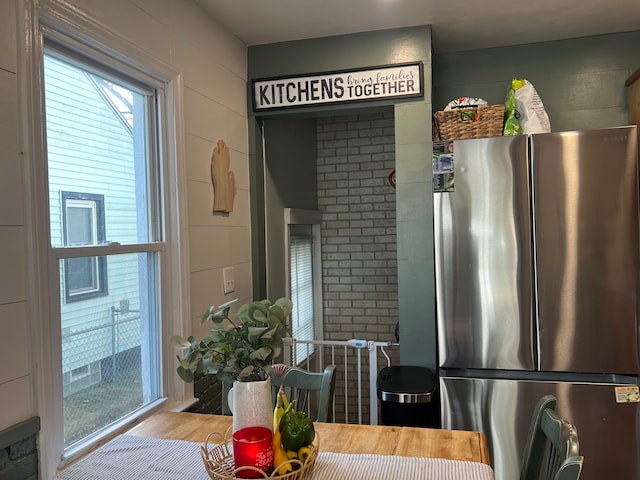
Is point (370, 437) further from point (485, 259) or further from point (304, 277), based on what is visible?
point (304, 277)

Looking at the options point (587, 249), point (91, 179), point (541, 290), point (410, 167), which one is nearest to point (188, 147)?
point (91, 179)

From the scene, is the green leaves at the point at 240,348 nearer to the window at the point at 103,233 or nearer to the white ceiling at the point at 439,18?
the window at the point at 103,233

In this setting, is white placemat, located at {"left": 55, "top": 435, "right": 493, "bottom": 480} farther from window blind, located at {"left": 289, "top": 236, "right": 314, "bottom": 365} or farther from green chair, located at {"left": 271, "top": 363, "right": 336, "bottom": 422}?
window blind, located at {"left": 289, "top": 236, "right": 314, "bottom": 365}

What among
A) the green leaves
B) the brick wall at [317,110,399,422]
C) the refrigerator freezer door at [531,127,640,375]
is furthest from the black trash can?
the brick wall at [317,110,399,422]

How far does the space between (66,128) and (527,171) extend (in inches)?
78.5

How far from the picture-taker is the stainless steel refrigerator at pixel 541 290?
2377 mm

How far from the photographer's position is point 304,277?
411 cm

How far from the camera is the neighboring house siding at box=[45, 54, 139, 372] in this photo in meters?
1.64

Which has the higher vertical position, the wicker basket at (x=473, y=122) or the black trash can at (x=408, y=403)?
the wicker basket at (x=473, y=122)

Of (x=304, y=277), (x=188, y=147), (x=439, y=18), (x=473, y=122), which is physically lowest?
(x=304, y=277)

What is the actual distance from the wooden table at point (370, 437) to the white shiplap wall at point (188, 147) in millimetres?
426

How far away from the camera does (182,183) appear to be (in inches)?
88.4

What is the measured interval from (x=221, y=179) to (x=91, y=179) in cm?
84

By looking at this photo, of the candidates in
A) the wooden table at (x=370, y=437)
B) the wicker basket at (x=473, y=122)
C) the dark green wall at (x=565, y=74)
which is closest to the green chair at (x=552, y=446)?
the wooden table at (x=370, y=437)
